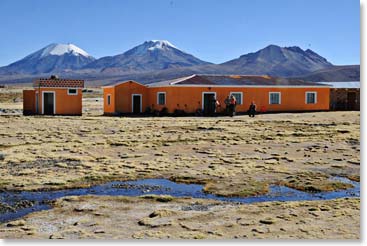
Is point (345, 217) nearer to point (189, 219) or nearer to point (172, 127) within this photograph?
point (189, 219)

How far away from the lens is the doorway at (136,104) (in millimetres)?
37469

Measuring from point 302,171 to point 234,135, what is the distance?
25.7ft

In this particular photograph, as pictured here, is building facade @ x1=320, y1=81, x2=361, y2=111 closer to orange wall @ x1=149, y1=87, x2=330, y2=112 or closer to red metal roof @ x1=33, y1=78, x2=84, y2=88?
orange wall @ x1=149, y1=87, x2=330, y2=112

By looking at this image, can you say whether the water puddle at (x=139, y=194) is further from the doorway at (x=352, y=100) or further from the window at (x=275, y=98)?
the doorway at (x=352, y=100)

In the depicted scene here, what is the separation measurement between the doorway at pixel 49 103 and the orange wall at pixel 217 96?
4.67 m

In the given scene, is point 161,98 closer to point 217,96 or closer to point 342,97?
point 217,96

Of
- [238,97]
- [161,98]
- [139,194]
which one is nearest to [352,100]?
[238,97]

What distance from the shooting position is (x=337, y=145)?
1609 centimetres

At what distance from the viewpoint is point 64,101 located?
34.6 m

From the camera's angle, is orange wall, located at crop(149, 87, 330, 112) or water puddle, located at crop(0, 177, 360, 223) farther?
orange wall, located at crop(149, 87, 330, 112)

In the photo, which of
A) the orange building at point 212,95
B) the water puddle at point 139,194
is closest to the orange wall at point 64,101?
the orange building at point 212,95

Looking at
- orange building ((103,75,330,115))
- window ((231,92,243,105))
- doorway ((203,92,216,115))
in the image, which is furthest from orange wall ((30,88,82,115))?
window ((231,92,243,105))

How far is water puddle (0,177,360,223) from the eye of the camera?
27.7 ft

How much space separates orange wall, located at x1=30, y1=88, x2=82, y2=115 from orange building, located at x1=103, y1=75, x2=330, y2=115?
2.77 meters
